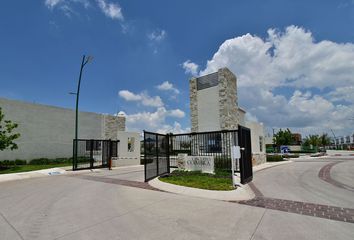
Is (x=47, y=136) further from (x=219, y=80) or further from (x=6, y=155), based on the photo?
(x=219, y=80)

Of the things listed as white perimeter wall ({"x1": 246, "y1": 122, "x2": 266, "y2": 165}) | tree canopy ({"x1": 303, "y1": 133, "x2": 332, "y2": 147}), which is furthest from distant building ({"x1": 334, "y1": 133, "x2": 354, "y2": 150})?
white perimeter wall ({"x1": 246, "y1": 122, "x2": 266, "y2": 165})

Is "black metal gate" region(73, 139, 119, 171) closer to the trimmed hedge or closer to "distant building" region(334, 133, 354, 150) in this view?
the trimmed hedge

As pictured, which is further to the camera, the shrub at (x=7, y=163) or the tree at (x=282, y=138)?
the tree at (x=282, y=138)

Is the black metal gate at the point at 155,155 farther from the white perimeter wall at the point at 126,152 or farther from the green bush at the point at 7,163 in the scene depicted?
the green bush at the point at 7,163

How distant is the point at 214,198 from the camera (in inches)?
299

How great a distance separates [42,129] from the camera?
23.4m

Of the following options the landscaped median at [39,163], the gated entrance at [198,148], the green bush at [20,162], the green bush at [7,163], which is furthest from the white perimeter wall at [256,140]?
the green bush at [7,163]

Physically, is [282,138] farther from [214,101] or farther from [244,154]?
[244,154]

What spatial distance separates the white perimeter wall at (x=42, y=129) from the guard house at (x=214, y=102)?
1507cm

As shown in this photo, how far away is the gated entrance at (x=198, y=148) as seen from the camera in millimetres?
10641

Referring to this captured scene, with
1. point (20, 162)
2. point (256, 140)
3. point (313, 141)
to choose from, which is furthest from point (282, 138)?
point (20, 162)

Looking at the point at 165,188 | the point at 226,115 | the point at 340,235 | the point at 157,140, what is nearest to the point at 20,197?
the point at 165,188

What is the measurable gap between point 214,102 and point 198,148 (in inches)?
180

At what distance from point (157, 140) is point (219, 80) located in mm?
8614
